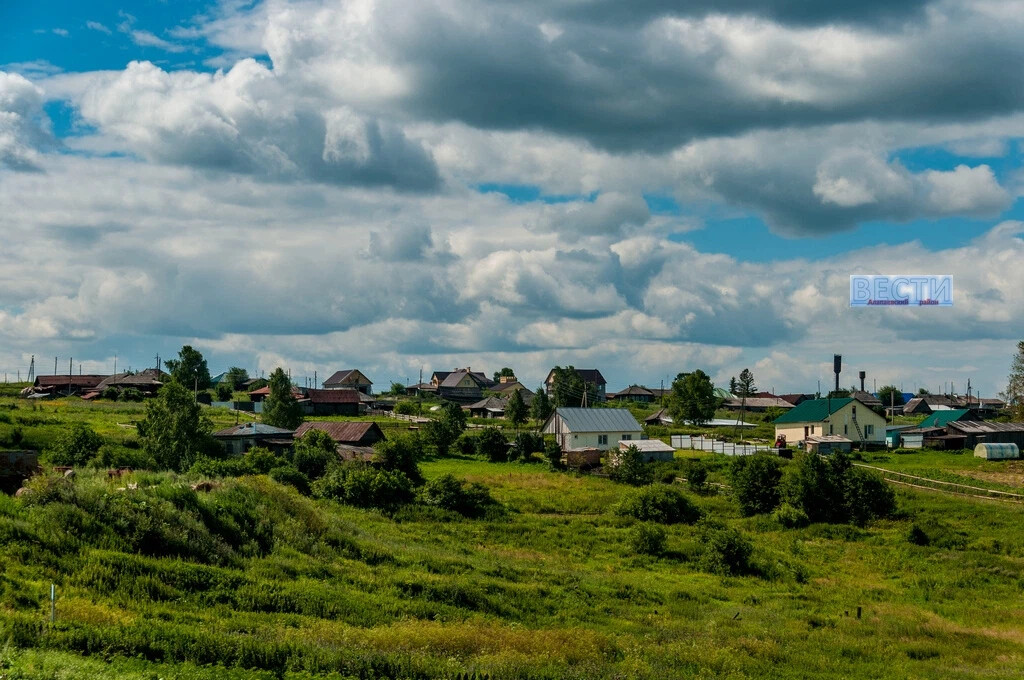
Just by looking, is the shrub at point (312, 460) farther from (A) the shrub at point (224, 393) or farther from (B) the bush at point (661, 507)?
(A) the shrub at point (224, 393)

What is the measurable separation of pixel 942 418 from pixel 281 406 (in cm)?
6791

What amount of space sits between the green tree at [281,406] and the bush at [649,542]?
148 ft

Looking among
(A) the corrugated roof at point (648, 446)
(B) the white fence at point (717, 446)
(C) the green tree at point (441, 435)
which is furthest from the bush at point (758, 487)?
(C) the green tree at point (441, 435)

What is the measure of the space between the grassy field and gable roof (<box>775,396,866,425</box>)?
37093 mm

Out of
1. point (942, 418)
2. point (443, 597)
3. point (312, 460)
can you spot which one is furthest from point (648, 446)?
point (443, 597)

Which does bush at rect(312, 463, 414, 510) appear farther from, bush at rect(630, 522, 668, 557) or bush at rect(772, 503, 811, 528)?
bush at rect(772, 503, 811, 528)

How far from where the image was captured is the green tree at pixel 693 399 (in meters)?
101

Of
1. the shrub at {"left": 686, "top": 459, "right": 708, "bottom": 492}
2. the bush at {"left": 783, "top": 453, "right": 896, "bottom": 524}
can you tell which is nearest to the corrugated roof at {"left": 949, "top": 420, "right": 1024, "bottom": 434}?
the bush at {"left": 783, "top": 453, "right": 896, "bottom": 524}

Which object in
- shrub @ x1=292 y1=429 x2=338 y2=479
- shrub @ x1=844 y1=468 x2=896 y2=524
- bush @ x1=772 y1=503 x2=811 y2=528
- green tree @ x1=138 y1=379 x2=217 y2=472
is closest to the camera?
bush @ x1=772 y1=503 x2=811 y2=528

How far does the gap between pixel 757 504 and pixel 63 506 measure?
38.4 m

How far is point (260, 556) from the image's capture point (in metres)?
27.5

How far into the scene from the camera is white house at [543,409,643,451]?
75000 mm

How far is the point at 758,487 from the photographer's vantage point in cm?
5134

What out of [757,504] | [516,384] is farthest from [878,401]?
[757,504]
